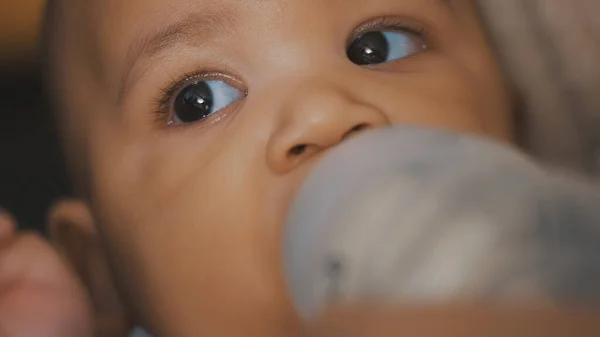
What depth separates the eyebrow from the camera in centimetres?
70

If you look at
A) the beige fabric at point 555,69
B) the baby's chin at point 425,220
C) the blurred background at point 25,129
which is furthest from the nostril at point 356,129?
the blurred background at point 25,129

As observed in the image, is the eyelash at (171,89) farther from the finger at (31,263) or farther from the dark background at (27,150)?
the dark background at (27,150)

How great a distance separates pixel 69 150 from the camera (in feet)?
2.91

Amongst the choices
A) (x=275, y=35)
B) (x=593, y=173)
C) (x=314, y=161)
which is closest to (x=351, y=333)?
(x=314, y=161)

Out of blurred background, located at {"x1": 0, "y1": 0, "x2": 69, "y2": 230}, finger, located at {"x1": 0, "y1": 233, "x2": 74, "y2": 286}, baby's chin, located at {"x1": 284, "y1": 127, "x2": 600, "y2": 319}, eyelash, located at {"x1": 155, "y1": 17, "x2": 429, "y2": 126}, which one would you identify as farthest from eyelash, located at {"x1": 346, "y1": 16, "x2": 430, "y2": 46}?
blurred background, located at {"x1": 0, "y1": 0, "x2": 69, "y2": 230}

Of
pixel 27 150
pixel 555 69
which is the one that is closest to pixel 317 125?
pixel 555 69

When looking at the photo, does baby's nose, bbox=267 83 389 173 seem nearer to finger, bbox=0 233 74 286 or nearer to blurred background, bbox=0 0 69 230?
finger, bbox=0 233 74 286

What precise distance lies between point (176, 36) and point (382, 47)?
178mm

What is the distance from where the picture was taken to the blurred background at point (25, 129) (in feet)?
4.08

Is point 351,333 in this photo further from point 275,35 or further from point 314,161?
point 275,35

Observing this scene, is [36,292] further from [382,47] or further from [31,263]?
[382,47]

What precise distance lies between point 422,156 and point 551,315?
115 millimetres

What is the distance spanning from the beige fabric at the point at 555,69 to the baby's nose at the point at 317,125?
11.2 inches

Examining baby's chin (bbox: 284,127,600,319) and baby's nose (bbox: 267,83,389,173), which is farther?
baby's nose (bbox: 267,83,389,173)
